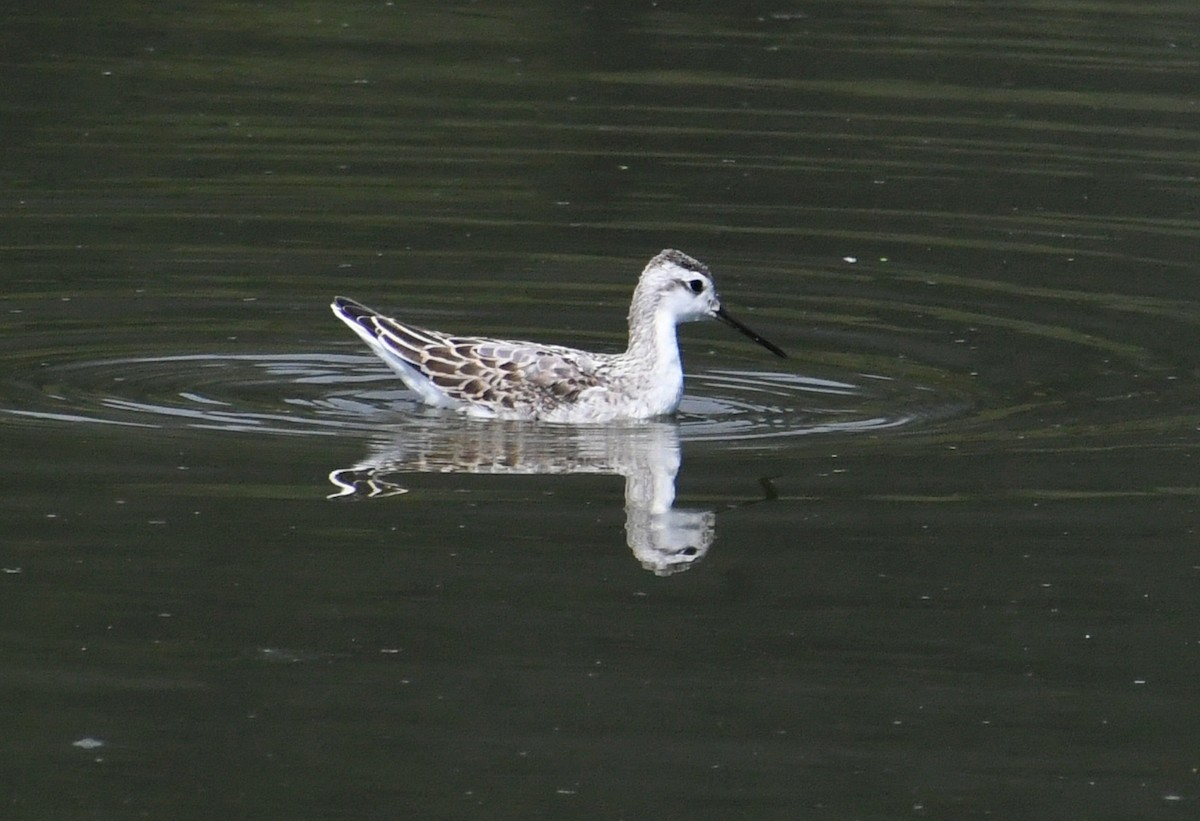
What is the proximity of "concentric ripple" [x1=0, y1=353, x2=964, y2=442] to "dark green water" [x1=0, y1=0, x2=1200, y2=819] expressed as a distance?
44mm

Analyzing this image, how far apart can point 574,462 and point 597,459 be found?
0.14m

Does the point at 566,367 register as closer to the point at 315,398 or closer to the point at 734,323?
the point at 734,323

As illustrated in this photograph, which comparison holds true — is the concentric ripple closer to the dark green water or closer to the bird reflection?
the dark green water

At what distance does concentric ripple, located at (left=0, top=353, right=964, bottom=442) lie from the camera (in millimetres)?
12406

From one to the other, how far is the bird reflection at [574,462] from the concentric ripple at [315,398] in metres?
0.31

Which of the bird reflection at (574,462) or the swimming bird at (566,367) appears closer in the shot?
the bird reflection at (574,462)

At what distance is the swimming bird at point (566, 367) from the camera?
12.6 metres

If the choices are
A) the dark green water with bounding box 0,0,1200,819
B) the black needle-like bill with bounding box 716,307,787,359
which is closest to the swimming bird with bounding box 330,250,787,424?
the black needle-like bill with bounding box 716,307,787,359

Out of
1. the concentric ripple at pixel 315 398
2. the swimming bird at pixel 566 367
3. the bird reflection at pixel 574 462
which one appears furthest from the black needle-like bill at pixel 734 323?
the bird reflection at pixel 574 462

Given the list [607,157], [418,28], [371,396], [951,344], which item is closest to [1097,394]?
[951,344]

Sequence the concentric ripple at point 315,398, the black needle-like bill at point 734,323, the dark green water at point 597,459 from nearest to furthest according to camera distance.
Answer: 1. the dark green water at point 597,459
2. the concentric ripple at point 315,398
3. the black needle-like bill at point 734,323

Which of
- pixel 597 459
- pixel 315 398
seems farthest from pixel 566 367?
pixel 315 398

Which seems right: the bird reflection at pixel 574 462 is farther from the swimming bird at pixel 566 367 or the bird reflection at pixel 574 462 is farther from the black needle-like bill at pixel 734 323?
the black needle-like bill at pixel 734 323

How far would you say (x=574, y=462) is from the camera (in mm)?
11812
